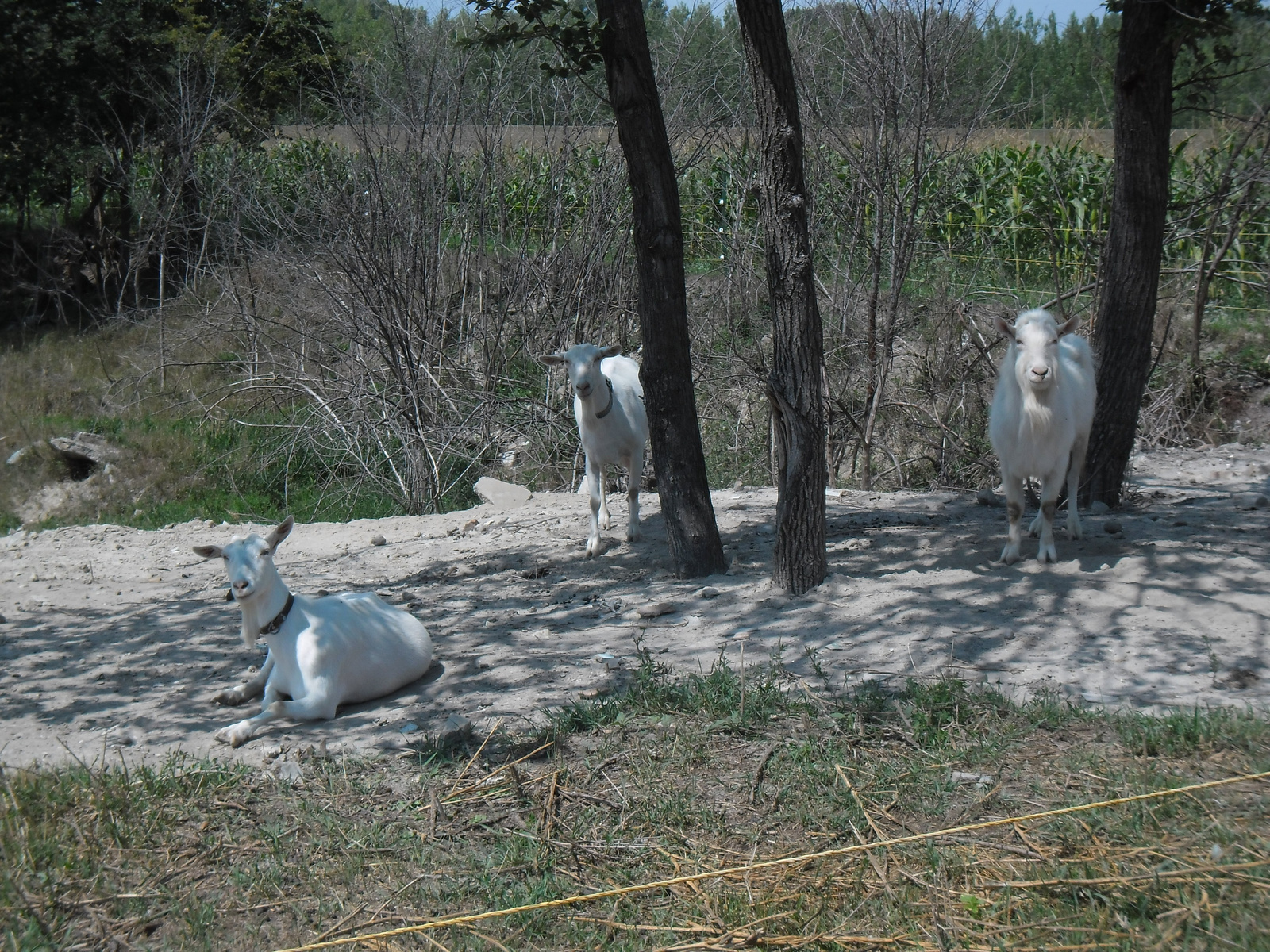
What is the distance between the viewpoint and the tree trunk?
6949 millimetres

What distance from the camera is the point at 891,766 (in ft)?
14.9

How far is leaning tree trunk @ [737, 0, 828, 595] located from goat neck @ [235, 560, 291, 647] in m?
3.09

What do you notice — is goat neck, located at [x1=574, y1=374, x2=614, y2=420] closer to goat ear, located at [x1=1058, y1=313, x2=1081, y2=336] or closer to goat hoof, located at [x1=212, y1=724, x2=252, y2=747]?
goat ear, located at [x1=1058, y1=313, x2=1081, y2=336]

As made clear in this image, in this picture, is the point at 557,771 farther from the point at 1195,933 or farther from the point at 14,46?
the point at 14,46

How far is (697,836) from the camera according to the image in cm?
420

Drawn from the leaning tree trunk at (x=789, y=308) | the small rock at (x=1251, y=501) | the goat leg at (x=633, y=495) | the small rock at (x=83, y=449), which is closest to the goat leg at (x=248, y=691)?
the leaning tree trunk at (x=789, y=308)

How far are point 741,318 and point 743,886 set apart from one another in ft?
31.9

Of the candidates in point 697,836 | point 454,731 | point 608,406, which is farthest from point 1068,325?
point 454,731

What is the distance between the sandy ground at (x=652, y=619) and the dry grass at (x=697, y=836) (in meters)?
0.52

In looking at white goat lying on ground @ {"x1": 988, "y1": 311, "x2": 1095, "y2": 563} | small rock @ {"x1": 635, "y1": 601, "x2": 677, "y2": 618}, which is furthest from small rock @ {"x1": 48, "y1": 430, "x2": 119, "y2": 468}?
white goat lying on ground @ {"x1": 988, "y1": 311, "x2": 1095, "y2": 563}

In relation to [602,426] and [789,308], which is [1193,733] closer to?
[789,308]

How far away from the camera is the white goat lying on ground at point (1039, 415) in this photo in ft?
22.3

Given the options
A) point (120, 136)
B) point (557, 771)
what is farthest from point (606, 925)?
point (120, 136)

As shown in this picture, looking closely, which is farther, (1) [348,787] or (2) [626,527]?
(2) [626,527]
